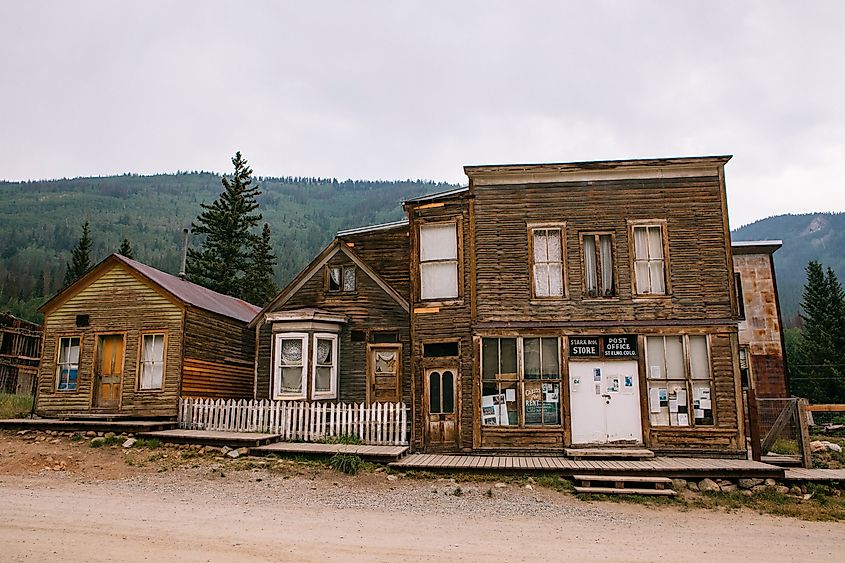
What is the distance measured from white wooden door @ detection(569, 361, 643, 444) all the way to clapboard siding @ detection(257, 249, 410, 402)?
487 cm

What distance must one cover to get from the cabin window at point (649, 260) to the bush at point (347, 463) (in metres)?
8.07

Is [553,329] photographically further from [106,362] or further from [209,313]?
[106,362]

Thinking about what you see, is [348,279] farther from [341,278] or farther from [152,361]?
[152,361]

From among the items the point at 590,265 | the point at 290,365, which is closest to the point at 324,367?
the point at 290,365

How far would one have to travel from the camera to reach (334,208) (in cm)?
16662

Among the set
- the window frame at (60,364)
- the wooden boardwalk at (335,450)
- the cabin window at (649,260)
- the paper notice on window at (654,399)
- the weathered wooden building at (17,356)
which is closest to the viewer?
the wooden boardwalk at (335,450)

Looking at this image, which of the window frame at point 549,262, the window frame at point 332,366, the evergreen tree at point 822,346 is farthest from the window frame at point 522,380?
the evergreen tree at point 822,346

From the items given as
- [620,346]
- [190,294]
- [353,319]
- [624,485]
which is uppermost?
[190,294]

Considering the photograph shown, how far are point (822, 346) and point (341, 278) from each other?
103 ft

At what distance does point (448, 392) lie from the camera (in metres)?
17.4

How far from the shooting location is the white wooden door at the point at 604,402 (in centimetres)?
1639

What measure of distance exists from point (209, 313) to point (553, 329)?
11184 mm

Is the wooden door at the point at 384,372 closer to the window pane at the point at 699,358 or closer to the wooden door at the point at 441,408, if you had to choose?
the wooden door at the point at 441,408

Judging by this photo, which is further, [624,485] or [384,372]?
[384,372]
